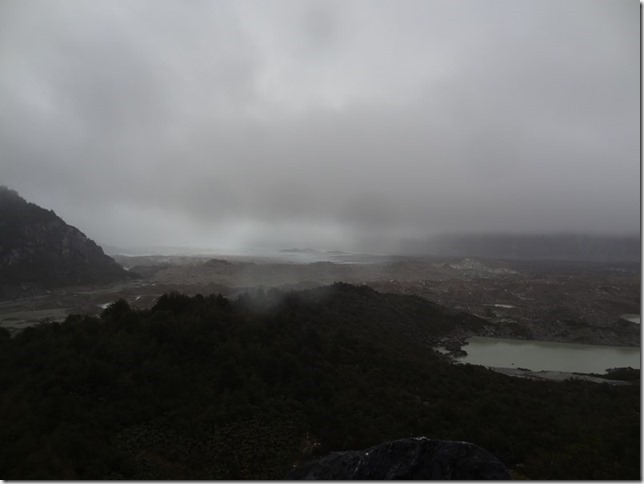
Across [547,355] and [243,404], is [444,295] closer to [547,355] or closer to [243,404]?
[547,355]

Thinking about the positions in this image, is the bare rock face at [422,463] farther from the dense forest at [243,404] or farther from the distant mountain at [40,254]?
the distant mountain at [40,254]

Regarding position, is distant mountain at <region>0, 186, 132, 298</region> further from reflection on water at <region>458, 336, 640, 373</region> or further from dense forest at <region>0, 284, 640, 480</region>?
reflection on water at <region>458, 336, 640, 373</region>

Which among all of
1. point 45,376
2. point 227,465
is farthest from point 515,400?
point 45,376

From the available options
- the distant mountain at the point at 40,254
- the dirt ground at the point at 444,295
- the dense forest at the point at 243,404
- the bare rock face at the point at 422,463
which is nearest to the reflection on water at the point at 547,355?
the dirt ground at the point at 444,295

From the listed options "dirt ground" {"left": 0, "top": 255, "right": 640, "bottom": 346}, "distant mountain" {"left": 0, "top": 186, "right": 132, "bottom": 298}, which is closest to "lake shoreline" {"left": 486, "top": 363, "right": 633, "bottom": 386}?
"dirt ground" {"left": 0, "top": 255, "right": 640, "bottom": 346}

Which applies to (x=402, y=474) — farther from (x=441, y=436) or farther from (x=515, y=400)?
(x=515, y=400)

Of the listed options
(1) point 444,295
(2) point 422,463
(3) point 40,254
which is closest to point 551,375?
(2) point 422,463
